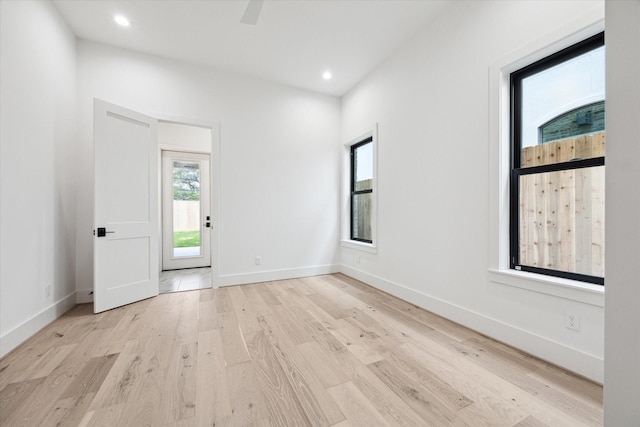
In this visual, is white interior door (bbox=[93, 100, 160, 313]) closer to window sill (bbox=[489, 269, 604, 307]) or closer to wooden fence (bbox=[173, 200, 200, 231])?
wooden fence (bbox=[173, 200, 200, 231])

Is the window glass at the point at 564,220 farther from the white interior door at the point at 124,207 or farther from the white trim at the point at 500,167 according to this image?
the white interior door at the point at 124,207

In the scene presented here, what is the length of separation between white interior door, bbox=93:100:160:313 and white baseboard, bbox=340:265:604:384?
10.1 ft

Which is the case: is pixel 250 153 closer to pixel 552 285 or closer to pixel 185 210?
pixel 185 210

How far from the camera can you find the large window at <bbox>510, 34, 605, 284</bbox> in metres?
1.68

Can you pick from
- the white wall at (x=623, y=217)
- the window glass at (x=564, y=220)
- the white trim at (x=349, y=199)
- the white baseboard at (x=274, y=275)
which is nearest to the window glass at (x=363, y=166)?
the white trim at (x=349, y=199)

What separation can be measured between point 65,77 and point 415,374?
424 centimetres

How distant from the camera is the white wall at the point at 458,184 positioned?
178 cm

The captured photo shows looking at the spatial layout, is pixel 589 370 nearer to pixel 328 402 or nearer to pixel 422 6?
pixel 328 402

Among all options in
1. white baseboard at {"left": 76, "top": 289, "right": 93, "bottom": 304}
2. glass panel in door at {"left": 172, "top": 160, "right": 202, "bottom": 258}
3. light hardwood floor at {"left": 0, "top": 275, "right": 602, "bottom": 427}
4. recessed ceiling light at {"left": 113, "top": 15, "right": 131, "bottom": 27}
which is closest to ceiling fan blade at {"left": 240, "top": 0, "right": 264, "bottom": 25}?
recessed ceiling light at {"left": 113, "top": 15, "right": 131, "bottom": 27}

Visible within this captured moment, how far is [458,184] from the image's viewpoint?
2439 millimetres

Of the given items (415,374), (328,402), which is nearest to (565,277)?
(415,374)

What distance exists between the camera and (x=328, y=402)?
4.62 ft

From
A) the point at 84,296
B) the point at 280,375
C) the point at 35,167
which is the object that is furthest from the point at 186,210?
the point at 280,375

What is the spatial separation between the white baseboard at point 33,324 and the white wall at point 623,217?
3.20 meters
